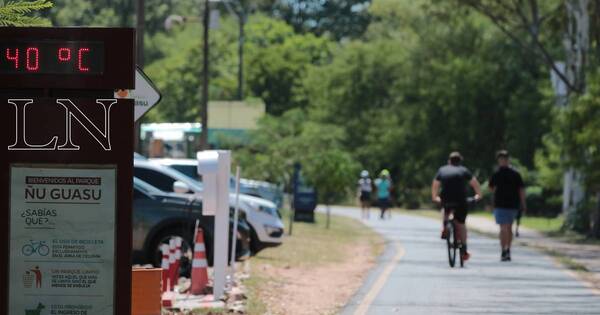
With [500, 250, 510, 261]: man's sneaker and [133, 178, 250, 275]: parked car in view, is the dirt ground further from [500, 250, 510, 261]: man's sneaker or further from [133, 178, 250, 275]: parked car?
[500, 250, 510, 261]: man's sneaker

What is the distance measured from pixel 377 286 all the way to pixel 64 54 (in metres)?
8.05

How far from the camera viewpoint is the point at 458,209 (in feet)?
66.4

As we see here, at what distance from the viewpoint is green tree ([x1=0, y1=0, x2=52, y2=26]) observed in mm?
9609

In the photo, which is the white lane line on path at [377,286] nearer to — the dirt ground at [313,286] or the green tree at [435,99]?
the dirt ground at [313,286]

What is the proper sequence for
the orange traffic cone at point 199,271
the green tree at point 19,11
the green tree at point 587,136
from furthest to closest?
the green tree at point 587,136 < the orange traffic cone at point 199,271 < the green tree at point 19,11

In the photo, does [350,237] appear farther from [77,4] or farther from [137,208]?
[77,4]

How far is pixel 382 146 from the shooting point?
210 feet

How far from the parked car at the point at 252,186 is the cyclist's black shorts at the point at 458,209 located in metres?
5.96

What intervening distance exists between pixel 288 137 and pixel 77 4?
3183cm

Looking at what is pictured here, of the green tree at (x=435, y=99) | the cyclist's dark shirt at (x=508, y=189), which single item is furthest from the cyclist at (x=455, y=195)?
the green tree at (x=435, y=99)

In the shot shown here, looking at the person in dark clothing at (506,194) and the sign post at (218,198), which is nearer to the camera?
the sign post at (218,198)

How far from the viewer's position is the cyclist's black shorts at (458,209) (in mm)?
20156

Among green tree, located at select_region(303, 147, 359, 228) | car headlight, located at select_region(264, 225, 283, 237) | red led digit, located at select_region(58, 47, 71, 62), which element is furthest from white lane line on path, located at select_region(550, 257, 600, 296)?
green tree, located at select_region(303, 147, 359, 228)

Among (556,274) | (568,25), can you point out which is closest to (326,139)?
(568,25)
